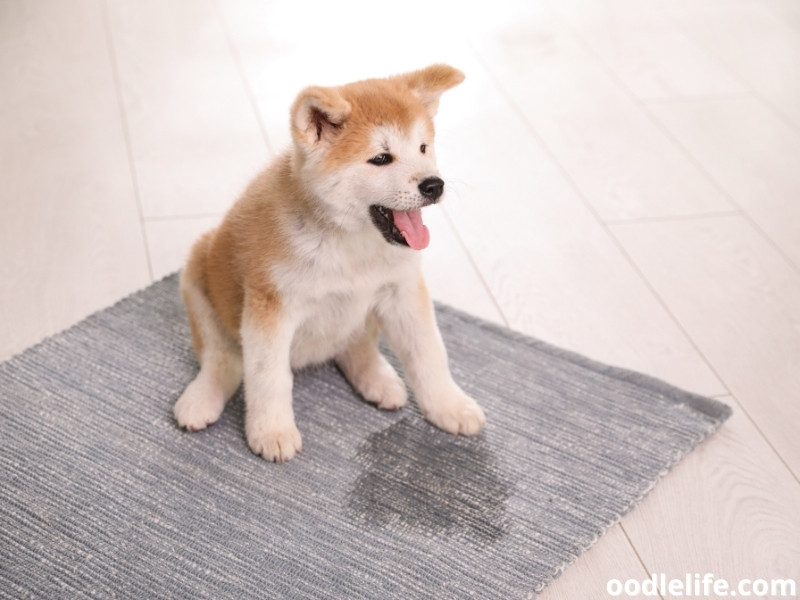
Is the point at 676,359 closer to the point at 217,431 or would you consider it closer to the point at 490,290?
the point at 490,290

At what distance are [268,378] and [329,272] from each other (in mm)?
199

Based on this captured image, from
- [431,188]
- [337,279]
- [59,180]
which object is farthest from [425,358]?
[59,180]

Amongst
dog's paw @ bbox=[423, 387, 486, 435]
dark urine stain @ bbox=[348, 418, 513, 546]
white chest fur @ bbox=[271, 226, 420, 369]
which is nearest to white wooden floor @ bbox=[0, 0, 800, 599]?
dark urine stain @ bbox=[348, 418, 513, 546]

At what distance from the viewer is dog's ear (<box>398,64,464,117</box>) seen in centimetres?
135

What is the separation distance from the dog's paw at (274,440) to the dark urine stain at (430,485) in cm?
12

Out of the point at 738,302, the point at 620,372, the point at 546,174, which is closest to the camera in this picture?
the point at 620,372

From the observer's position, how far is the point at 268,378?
1.41 metres

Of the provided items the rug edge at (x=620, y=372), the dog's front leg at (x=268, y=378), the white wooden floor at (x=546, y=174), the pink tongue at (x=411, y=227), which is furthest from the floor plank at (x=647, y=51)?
the dog's front leg at (x=268, y=378)

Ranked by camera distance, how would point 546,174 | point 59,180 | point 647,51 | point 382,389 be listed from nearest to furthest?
point 382,389
point 59,180
point 546,174
point 647,51

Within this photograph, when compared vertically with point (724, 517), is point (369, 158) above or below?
above

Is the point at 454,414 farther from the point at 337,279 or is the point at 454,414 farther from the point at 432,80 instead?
the point at 432,80

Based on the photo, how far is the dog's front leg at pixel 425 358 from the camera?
1.47 m

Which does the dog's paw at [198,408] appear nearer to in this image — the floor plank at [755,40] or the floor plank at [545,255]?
the floor plank at [545,255]

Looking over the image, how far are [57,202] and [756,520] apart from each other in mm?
1554
